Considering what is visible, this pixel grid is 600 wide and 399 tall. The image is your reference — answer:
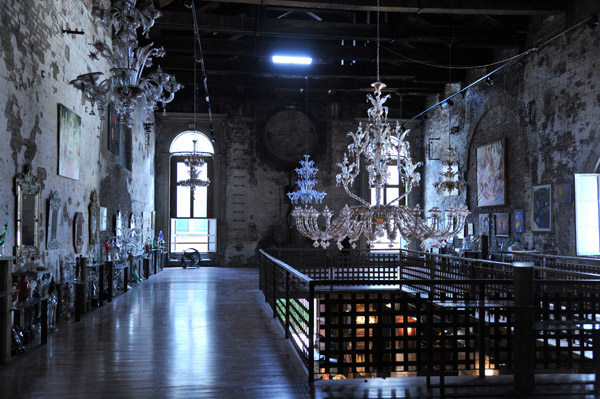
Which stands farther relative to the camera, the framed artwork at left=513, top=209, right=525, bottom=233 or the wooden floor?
the framed artwork at left=513, top=209, right=525, bottom=233

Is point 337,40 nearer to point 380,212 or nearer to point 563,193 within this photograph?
point 563,193

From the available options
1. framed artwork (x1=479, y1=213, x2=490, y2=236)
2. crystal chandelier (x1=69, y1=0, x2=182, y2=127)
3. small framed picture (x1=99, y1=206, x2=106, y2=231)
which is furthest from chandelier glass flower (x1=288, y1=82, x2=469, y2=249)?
framed artwork (x1=479, y1=213, x2=490, y2=236)

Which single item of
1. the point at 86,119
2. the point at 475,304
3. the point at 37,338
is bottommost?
the point at 37,338

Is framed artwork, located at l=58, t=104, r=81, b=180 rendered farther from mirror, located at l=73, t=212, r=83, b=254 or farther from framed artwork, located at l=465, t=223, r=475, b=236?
framed artwork, located at l=465, t=223, r=475, b=236

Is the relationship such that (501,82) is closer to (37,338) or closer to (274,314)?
(274,314)

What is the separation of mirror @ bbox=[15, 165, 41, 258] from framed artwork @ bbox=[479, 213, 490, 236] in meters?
11.0

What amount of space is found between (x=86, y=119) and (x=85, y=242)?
7.39 feet

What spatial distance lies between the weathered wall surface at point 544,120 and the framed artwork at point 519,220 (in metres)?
0.11

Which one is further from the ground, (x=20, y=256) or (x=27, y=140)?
(x=27, y=140)

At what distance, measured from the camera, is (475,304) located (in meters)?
4.27

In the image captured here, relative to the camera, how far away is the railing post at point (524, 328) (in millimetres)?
4258

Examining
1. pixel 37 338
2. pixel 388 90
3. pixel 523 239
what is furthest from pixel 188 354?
pixel 388 90

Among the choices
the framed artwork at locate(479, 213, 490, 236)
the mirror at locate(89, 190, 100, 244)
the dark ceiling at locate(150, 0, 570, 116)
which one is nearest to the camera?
the mirror at locate(89, 190, 100, 244)

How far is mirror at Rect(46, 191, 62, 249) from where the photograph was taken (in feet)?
24.3
